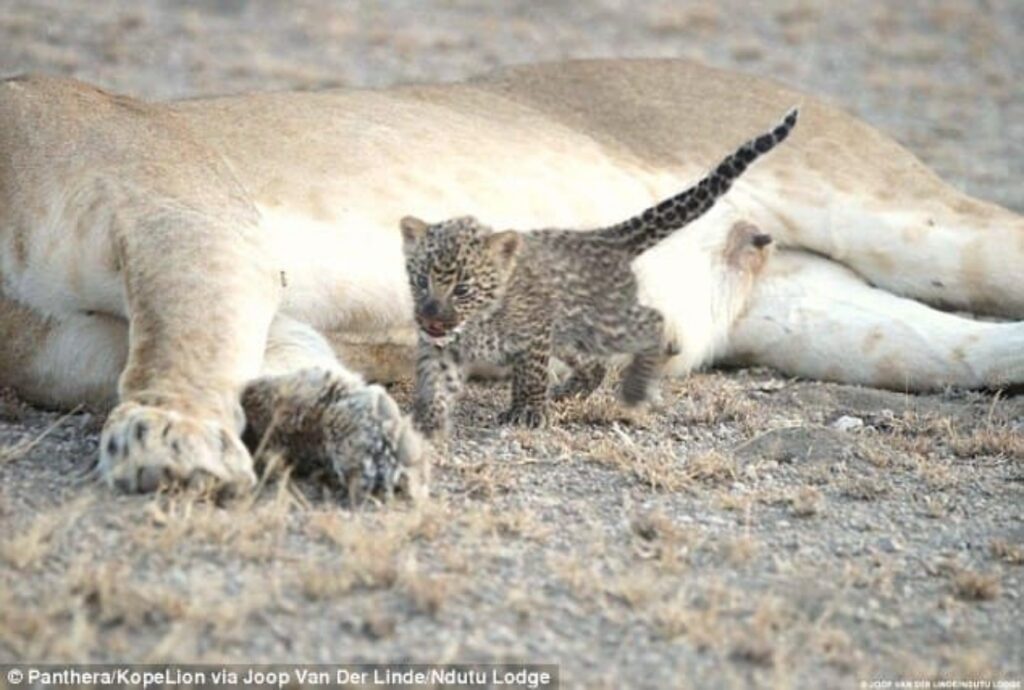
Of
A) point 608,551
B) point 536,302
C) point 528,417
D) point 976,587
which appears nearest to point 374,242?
point 536,302

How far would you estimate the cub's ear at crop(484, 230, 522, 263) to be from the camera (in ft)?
15.9

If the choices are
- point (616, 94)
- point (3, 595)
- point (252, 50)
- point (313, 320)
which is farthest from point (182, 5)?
point (3, 595)

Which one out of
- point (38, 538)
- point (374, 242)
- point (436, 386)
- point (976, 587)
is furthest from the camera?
point (374, 242)

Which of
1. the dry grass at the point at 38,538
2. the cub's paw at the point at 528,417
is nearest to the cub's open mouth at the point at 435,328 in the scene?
the cub's paw at the point at 528,417

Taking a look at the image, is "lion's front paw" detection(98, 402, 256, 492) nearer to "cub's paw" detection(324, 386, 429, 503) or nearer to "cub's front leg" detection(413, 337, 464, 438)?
"cub's paw" detection(324, 386, 429, 503)

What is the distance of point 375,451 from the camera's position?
4.12 m

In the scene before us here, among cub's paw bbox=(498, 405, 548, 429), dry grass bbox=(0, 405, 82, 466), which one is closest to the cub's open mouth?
cub's paw bbox=(498, 405, 548, 429)

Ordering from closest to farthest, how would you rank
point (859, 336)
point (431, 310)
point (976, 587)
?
point (976, 587)
point (431, 310)
point (859, 336)

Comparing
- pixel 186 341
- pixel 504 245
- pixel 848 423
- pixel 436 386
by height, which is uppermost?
pixel 504 245

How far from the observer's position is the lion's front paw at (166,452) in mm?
3982

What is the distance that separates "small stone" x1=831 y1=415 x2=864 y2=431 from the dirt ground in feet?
0.04

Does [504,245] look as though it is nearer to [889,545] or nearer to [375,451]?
[375,451]

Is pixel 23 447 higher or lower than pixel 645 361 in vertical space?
lower

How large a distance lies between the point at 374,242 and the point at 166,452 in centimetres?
152
